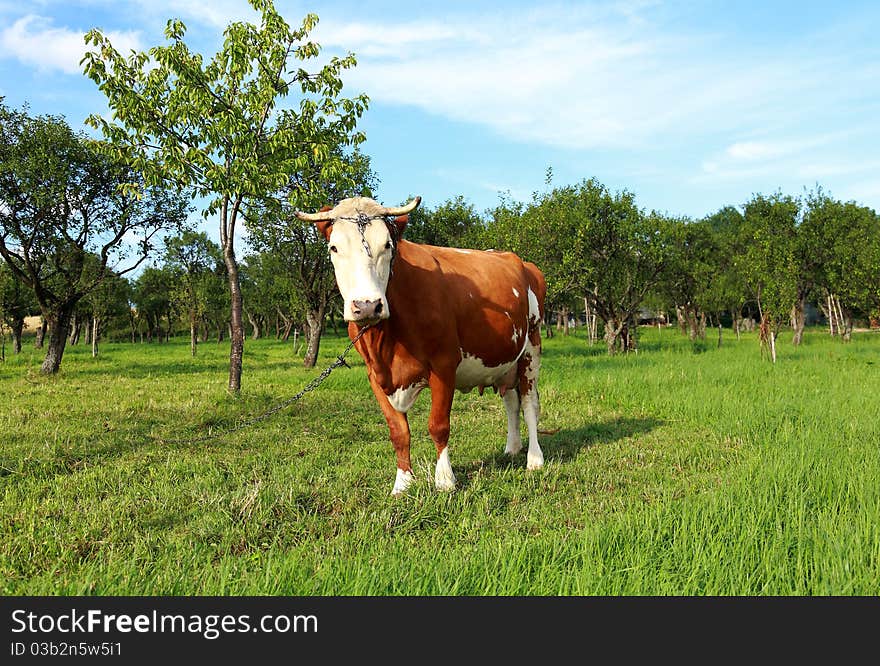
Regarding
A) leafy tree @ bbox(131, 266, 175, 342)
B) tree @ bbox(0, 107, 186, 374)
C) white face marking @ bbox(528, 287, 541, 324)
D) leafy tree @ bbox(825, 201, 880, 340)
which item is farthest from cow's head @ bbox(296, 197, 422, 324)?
leafy tree @ bbox(131, 266, 175, 342)

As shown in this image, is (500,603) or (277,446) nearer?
(500,603)

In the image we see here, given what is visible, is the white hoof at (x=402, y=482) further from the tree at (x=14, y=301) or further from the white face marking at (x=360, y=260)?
the tree at (x=14, y=301)

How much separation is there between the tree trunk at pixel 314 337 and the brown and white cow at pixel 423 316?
1540 centimetres

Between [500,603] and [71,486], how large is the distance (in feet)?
14.6

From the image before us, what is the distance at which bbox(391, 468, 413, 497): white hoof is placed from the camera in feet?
15.7

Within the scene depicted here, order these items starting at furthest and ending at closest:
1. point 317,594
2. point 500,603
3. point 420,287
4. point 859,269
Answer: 1. point 859,269
2. point 420,287
3. point 317,594
4. point 500,603

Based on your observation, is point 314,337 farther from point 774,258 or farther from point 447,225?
point 774,258

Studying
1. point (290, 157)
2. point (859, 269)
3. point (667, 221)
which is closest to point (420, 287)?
point (290, 157)

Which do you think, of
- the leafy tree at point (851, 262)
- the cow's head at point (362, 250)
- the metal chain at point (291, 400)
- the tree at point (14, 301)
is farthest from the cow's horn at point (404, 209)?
the tree at point (14, 301)

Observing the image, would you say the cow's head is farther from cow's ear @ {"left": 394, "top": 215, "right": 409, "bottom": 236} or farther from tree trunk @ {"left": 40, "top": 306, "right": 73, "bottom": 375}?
tree trunk @ {"left": 40, "top": 306, "right": 73, "bottom": 375}

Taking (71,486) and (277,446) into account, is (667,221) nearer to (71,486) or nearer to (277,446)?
(277,446)

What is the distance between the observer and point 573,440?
710 centimetres

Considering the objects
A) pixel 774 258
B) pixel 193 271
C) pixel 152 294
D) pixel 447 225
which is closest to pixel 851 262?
pixel 774 258

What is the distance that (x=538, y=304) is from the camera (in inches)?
261
